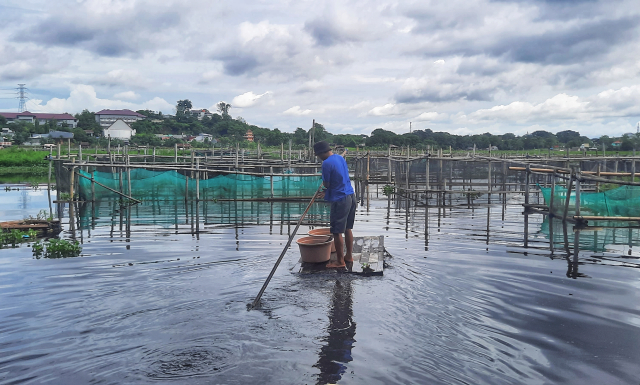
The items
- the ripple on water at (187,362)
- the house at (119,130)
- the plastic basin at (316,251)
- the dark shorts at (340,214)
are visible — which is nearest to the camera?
the ripple on water at (187,362)

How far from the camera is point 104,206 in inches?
613

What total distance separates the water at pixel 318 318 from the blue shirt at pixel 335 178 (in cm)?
111

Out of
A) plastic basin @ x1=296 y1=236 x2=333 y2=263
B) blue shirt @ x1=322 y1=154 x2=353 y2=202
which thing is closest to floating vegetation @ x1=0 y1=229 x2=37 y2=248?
plastic basin @ x1=296 y1=236 x2=333 y2=263

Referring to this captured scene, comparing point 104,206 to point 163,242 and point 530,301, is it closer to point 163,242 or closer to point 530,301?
point 163,242

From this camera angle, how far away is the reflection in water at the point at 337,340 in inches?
145

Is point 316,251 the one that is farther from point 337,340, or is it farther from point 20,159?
point 20,159

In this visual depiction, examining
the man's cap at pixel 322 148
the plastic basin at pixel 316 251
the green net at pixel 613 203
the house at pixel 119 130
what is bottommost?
the plastic basin at pixel 316 251

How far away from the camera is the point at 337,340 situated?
427 cm

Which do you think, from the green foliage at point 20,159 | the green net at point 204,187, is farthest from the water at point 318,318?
the green foliage at point 20,159

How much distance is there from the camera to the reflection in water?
3686mm

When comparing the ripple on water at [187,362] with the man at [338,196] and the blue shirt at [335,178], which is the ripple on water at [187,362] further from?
the blue shirt at [335,178]

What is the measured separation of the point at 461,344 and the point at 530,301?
1.69 m

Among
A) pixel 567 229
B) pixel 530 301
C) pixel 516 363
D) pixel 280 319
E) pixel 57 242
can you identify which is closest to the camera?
pixel 516 363

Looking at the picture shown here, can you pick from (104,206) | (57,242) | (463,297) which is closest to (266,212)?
(104,206)
